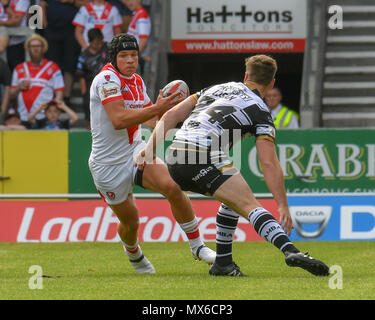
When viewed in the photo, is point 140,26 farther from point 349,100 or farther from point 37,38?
point 349,100

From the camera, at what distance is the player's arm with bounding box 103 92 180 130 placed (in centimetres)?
873

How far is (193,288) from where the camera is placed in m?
7.86

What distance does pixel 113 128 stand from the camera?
9.28 metres

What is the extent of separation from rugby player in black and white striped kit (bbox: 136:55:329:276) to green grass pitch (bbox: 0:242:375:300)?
0.41 metres

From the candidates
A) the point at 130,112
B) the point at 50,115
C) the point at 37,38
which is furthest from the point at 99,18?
the point at 130,112

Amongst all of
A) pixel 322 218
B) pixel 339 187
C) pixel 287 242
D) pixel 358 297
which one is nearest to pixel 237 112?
pixel 287 242

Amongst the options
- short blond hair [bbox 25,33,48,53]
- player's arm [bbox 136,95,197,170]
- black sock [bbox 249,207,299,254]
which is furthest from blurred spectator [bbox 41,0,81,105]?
black sock [bbox 249,207,299,254]

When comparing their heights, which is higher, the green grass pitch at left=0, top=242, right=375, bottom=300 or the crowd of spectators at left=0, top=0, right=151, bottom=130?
the crowd of spectators at left=0, top=0, right=151, bottom=130

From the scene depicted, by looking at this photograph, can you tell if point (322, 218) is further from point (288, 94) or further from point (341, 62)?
point (288, 94)

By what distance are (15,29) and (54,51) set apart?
82 cm

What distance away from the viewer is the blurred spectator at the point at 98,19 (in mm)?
17031

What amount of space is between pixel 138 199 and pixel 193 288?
19.5 feet

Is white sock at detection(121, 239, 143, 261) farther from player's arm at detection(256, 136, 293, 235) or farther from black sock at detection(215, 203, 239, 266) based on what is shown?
player's arm at detection(256, 136, 293, 235)

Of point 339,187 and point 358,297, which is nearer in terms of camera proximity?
point 358,297
